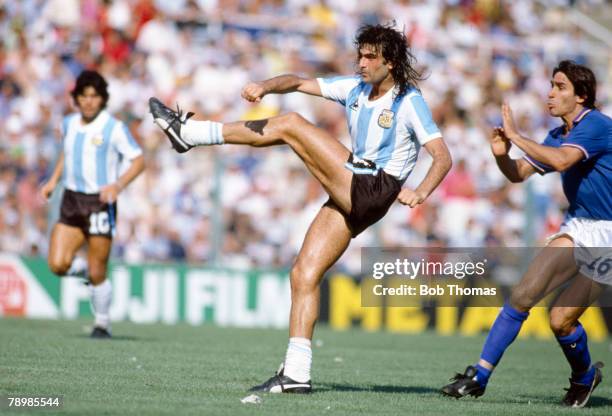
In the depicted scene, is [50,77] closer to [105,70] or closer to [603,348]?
[105,70]

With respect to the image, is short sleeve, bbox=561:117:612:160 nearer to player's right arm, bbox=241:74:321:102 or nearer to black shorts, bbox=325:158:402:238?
black shorts, bbox=325:158:402:238

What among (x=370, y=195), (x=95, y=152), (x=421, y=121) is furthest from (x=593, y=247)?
(x=95, y=152)

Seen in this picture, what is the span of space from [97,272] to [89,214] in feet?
2.21

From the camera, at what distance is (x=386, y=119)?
25.1 feet

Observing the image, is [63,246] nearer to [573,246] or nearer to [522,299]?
[522,299]

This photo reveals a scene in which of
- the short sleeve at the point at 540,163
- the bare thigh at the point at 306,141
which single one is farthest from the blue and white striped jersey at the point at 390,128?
the short sleeve at the point at 540,163

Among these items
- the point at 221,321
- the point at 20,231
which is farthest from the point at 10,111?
the point at 221,321

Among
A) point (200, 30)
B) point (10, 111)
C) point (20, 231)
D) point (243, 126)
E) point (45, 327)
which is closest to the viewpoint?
point (243, 126)

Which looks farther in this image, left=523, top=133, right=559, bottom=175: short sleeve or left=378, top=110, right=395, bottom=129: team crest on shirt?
left=523, top=133, right=559, bottom=175: short sleeve

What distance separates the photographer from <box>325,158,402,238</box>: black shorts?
7566mm

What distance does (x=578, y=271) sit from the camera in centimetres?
777

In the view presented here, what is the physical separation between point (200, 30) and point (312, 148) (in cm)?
1360

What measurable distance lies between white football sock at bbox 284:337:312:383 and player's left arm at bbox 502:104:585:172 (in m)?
1.98

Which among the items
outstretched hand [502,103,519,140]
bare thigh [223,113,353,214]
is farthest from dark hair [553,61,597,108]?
bare thigh [223,113,353,214]
